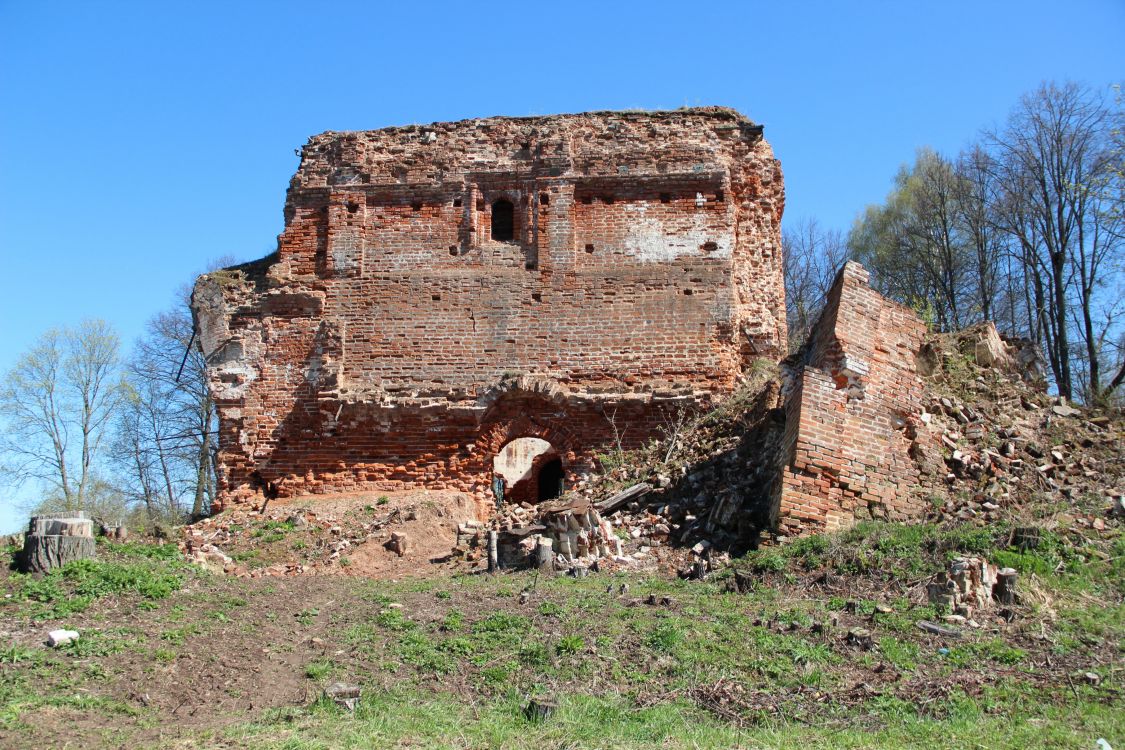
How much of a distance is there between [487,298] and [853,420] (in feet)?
20.2

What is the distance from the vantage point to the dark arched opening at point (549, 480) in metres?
18.4

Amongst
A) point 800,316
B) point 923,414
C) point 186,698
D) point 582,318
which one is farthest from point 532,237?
point 800,316

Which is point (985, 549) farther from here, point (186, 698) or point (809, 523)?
point (186, 698)

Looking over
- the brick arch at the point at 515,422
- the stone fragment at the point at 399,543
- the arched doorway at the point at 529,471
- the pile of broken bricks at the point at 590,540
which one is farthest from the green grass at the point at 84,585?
the arched doorway at the point at 529,471

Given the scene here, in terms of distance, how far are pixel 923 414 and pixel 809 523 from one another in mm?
2103

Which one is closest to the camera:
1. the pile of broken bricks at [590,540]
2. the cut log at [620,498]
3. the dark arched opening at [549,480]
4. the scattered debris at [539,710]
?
the scattered debris at [539,710]

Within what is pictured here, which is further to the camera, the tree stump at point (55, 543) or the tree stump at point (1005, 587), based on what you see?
the tree stump at point (55, 543)

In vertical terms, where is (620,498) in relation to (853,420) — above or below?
below

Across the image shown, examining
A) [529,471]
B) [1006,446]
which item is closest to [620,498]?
[1006,446]

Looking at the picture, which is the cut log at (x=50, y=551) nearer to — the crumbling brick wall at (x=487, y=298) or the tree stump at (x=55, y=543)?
the tree stump at (x=55, y=543)

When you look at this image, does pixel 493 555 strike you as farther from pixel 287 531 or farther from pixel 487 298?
pixel 487 298

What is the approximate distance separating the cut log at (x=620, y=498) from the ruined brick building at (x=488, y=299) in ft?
6.14

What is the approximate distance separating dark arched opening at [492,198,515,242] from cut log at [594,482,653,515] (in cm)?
505

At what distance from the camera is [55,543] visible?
8.27 m
